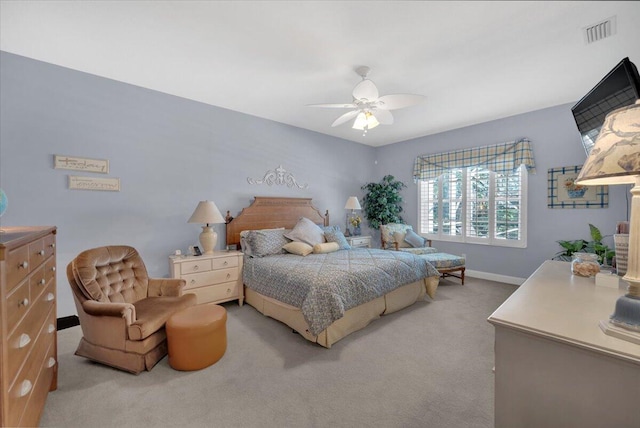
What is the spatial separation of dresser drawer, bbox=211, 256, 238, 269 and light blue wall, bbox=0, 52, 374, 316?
1.68ft

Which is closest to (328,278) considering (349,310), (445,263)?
(349,310)

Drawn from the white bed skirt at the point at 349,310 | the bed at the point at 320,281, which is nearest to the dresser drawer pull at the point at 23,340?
the bed at the point at 320,281

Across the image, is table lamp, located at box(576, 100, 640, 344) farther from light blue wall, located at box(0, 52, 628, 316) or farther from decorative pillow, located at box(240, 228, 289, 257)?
light blue wall, located at box(0, 52, 628, 316)

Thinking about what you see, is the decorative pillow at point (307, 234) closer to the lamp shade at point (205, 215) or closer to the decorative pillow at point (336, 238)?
the decorative pillow at point (336, 238)

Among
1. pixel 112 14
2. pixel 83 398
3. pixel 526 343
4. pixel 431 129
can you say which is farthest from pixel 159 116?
pixel 431 129

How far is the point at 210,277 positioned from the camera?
3.27 metres

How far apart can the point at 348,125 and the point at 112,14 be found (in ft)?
10.9

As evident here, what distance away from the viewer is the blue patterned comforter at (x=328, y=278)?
2.34m

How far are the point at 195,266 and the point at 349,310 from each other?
1868 millimetres

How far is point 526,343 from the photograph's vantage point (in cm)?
99

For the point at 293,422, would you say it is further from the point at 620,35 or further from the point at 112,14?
the point at 620,35

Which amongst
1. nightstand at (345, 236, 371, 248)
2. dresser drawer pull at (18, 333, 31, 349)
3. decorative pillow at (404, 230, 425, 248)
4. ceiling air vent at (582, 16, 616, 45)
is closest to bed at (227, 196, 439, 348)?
nightstand at (345, 236, 371, 248)

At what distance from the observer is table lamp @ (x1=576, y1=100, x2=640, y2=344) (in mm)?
840

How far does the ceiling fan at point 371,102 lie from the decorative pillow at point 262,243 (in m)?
1.80
